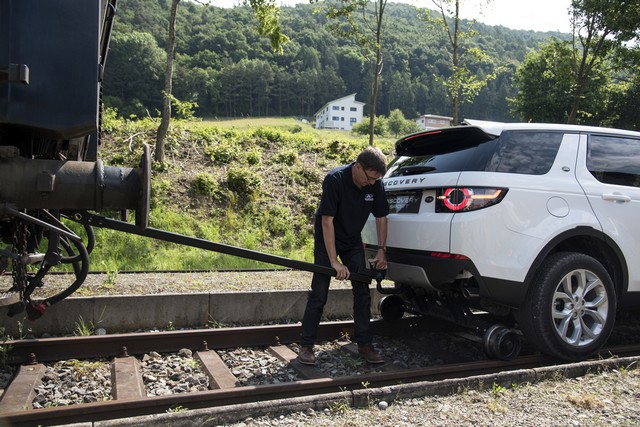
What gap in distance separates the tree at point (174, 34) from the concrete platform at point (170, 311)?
7.04m

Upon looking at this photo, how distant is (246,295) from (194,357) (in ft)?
4.26

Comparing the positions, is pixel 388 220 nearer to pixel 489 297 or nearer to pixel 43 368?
pixel 489 297

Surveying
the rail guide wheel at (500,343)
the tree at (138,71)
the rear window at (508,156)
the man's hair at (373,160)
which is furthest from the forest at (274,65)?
the rail guide wheel at (500,343)

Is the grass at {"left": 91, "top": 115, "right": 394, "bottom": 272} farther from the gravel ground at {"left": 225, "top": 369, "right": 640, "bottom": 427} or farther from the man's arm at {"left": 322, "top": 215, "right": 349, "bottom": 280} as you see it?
the gravel ground at {"left": 225, "top": 369, "right": 640, "bottom": 427}

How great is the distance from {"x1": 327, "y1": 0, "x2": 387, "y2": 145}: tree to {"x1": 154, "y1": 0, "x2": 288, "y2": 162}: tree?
2674 mm

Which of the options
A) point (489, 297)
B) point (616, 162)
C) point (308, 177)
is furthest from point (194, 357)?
point (308, 177)

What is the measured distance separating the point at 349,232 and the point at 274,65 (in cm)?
7502

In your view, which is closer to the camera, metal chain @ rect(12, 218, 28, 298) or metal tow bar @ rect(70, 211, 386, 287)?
metal tow bar @ rect(70, 211, 386, 287)

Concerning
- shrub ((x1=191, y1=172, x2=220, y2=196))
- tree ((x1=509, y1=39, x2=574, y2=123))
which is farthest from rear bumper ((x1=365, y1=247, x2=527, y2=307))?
tree ((x1=509, y1=39, x2=574, y2=123))

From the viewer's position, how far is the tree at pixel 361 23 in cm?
1524

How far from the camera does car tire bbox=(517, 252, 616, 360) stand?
4305 millimetres

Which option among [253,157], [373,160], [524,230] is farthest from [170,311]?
[253,157]

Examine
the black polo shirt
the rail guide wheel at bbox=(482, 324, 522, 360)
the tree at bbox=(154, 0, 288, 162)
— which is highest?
the tree at bbox=(154, 0, 288, 162)

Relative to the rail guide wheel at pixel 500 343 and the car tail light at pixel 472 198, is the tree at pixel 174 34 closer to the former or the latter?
the car tail light at pixel 472 198
